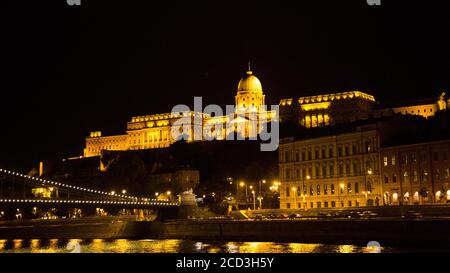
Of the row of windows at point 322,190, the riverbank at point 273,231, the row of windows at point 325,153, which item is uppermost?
the row of windows at point 325,153

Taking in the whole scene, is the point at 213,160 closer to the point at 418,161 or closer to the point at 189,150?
the point at 189,150

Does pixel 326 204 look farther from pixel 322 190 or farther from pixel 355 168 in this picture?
pixel 355 168

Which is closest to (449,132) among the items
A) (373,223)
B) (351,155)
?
(351,155)

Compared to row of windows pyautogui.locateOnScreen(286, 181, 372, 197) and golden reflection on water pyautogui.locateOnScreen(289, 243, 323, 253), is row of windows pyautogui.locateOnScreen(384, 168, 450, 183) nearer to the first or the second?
row of windows pyautogui.locateOnScreen(286, 181, 372, 197)

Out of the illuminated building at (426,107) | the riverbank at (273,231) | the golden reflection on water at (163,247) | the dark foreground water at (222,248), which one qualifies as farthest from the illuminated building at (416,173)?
the illuminated building at (426,107)

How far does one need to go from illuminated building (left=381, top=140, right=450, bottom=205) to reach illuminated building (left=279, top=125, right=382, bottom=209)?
6.05 ft

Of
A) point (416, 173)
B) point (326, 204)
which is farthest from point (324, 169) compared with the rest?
point (416, 173)

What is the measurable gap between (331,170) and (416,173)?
1371 centimetres

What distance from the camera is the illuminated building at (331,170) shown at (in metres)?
88.1

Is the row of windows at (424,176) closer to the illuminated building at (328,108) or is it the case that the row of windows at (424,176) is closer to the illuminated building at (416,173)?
the illuminated building at (416,173)

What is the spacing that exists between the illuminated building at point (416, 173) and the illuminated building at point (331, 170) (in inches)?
72.6

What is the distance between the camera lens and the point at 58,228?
90.5 metres

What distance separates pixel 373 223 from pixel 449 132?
1177 inches

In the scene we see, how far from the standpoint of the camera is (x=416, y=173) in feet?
269
